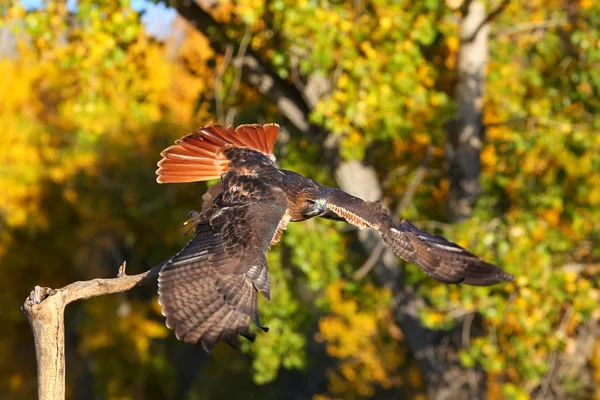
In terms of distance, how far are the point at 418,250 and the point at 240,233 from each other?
1.38 m

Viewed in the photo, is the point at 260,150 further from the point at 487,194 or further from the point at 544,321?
the point at 487,194

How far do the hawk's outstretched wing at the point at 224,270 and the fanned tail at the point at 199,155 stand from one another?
0.90ft

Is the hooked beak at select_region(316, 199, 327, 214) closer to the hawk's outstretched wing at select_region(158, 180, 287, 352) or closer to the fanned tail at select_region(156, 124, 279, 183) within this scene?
the hawk's outstretched wing at select_region(158, 180, 287, 352)

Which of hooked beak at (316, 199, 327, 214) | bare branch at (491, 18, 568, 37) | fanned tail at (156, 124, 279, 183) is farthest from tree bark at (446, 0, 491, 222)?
hooked beak at (316, 199, 327, 214)

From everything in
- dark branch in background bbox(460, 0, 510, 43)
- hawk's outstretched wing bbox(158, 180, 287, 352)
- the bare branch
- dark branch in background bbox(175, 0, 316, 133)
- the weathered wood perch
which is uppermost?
the bare branch

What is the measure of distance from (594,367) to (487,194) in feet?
20.7

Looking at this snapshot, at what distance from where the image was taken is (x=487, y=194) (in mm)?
12555

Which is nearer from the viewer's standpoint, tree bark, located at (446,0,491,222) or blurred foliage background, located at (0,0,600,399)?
blurred foliage background, located at (0,0,600,399)

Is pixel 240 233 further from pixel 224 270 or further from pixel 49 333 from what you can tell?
pixel 49 333

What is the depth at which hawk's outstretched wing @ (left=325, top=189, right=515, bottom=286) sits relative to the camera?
21.0 feet

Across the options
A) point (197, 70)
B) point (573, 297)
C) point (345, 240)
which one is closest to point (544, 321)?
point (573, 297)

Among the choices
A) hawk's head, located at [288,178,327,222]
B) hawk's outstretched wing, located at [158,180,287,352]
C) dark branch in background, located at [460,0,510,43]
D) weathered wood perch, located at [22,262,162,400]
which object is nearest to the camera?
weathered wood perch, located at [22,262,162,400]

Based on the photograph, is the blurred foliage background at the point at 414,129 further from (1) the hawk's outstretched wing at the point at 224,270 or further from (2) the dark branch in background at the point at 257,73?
(1) the hawk's outstretched wing at the point at 224,270

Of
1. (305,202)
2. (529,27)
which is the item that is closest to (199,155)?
(305,202)
